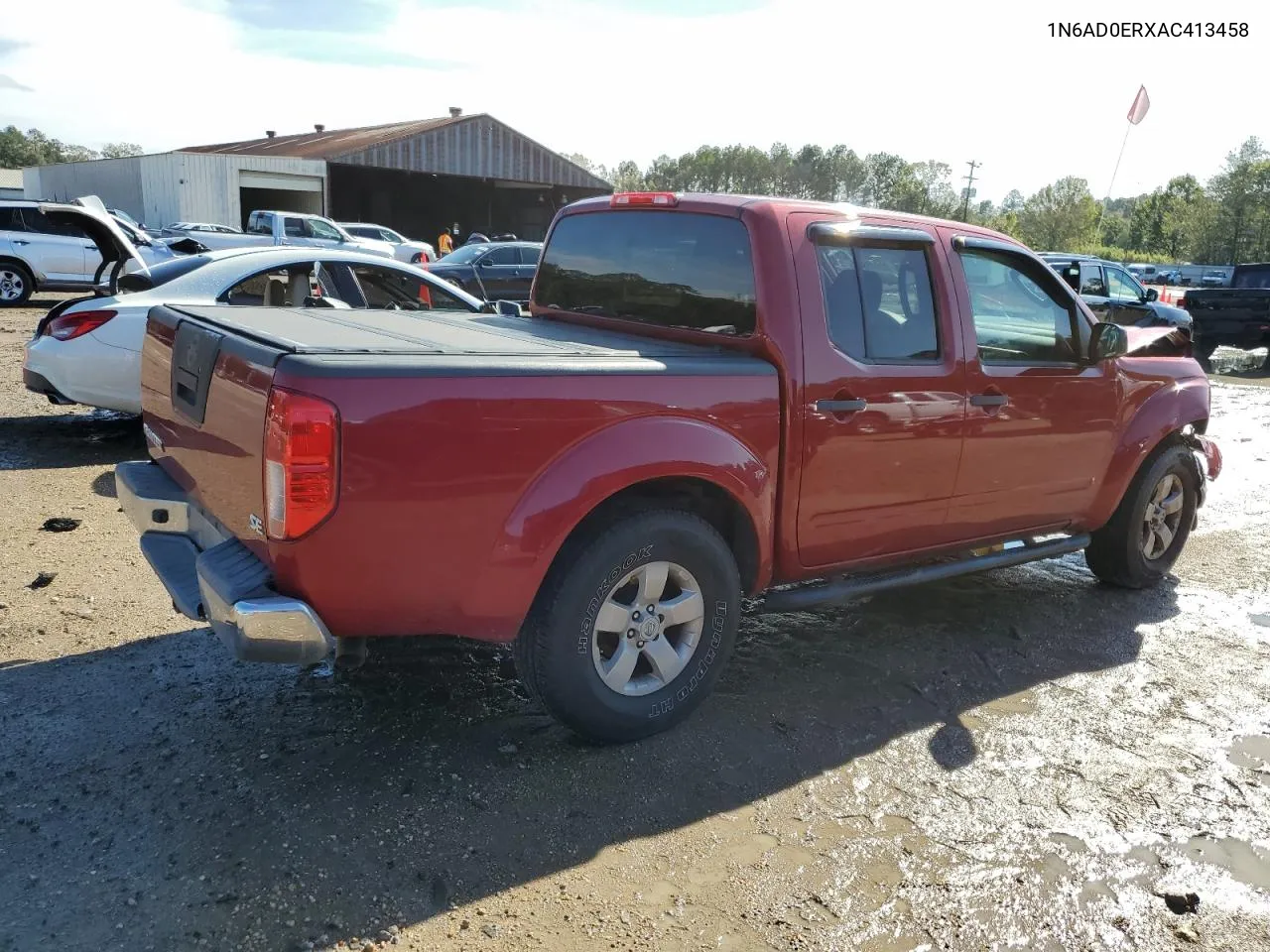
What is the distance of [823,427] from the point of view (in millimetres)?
3748

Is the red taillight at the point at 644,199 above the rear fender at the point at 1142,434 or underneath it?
above

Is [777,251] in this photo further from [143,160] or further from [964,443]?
[143,160]

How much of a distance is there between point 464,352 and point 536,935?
166cm

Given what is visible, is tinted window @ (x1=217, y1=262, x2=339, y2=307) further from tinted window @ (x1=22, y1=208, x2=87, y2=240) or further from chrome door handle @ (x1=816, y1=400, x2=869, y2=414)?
tinted window @ (x1=22, y1=208, x2=87, y2=240)

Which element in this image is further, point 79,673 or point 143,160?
point 143,160

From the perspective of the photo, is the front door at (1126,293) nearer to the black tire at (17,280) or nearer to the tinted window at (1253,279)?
the tinted window at (1253,279)

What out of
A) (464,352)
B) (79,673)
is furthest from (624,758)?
(79,673)

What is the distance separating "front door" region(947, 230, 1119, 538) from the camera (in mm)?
4340

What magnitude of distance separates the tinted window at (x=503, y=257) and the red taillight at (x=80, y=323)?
11513mm

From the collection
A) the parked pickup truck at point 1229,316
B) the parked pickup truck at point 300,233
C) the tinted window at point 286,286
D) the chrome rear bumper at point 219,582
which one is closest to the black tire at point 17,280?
the parked pickup truck at point 300,233

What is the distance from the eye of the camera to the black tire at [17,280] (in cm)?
1631

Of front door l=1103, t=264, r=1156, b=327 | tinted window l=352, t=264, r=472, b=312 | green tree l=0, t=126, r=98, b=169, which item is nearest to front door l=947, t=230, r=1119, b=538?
tinted window l=352, t=264, r=472, b=312

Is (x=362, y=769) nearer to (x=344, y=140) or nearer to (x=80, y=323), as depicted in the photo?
(x=80, y=323)

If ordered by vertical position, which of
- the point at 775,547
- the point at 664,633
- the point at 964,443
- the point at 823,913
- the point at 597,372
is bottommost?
the point at 823,913
